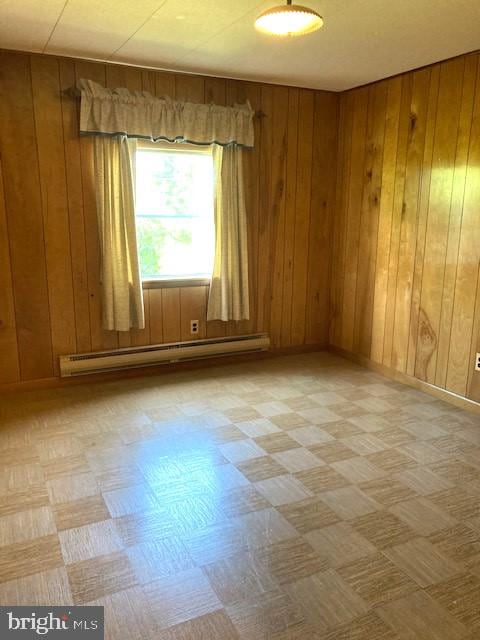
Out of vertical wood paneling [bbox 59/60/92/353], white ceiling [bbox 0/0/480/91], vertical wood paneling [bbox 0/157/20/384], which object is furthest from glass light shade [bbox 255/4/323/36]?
vertical wood paneling [bbox 0/157/20/384]

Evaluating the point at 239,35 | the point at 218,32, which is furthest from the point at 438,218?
the point at 218,32

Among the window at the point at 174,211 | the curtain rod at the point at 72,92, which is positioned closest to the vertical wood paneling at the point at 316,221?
the window at the point at 174,211

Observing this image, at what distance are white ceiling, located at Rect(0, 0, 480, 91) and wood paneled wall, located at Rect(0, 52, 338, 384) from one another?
190 millimetres

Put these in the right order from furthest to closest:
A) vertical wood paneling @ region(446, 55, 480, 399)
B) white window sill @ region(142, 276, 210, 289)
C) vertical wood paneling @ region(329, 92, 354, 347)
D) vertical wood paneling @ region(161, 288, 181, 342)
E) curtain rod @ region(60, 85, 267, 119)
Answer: vertical wood paneling @ region(329, 92, 354, 347)
vertical wood paneling @ region(161, 288, 181, 342)
white window sill @ region(142, 276, 210, 289)
curtain rod @ region(60, 85, 267, 119)
vertical wood paneling @ region(446, 55, 480, 399)

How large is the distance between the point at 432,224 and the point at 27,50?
2.84 meters

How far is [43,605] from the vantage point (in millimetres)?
1697

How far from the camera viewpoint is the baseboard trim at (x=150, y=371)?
11.9ft

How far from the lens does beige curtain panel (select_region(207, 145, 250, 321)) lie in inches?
153

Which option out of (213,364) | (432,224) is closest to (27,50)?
(213,364)

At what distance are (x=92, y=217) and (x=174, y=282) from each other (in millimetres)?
769

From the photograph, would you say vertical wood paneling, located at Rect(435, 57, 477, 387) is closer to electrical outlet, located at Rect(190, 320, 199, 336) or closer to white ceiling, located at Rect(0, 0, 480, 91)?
white ceiling, located at Rect(0, 0, 480, 91)

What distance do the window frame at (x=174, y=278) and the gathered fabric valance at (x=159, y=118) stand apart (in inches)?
2.5

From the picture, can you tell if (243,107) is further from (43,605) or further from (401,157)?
(43,605)

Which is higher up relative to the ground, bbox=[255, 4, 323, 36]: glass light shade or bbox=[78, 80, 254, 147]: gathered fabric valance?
bbox=[255, 4, 323, 36]: glass light shade
